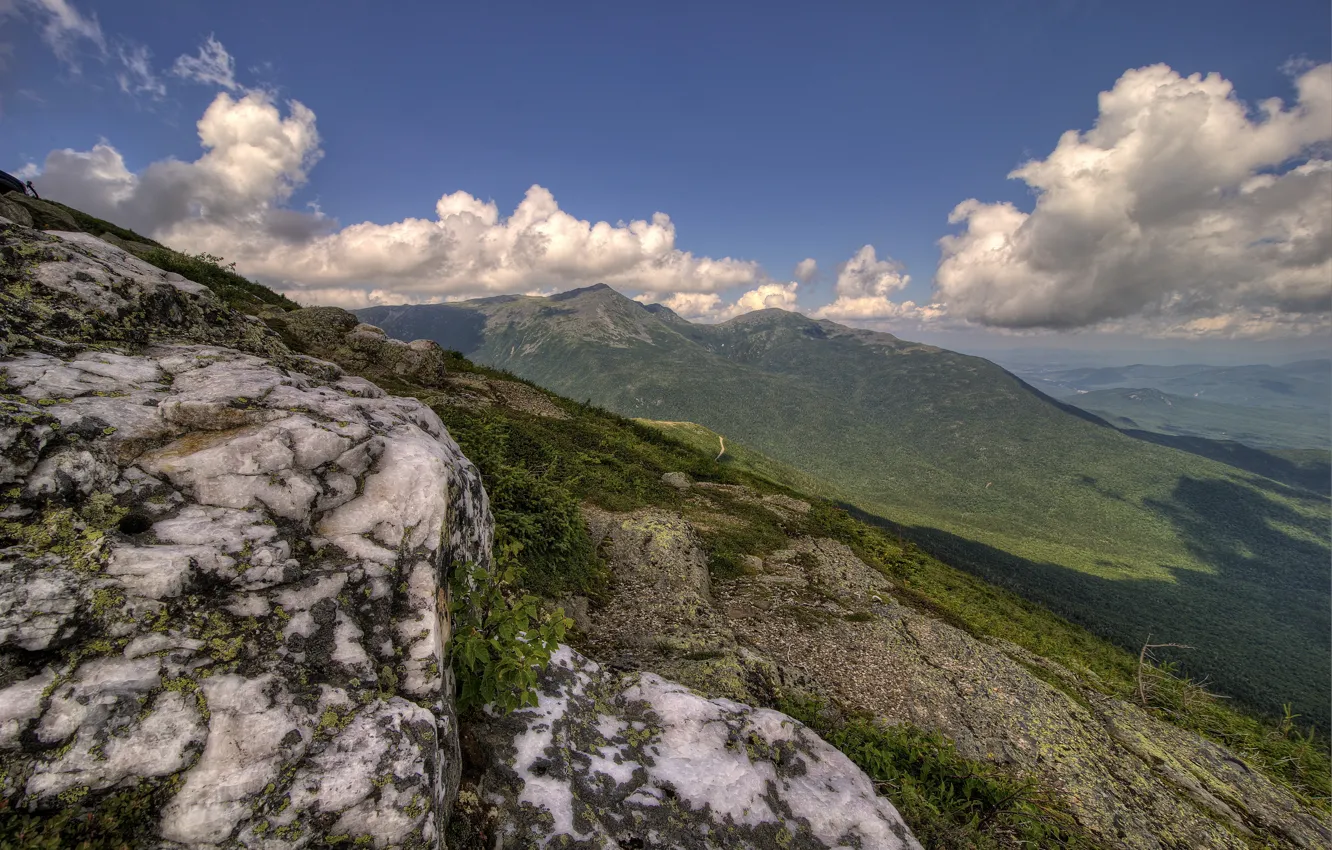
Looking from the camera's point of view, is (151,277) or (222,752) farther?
(151,277)

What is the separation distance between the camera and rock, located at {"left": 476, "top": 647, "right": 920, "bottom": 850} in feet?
18.1

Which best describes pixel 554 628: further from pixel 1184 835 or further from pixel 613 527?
pixel 1184 835

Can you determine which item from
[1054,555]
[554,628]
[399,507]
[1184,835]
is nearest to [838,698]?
[1184,835]

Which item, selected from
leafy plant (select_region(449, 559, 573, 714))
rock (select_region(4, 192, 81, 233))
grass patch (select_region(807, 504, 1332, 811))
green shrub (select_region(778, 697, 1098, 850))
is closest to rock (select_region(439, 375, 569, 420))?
rock (select_region(4, 192, 81, 233))

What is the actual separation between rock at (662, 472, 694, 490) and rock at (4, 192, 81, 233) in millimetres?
31327

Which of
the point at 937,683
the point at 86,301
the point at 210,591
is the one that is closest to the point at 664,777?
the point at 210,591

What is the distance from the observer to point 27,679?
11.8 ft

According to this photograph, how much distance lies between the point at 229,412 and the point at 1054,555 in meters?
219

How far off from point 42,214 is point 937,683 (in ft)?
148

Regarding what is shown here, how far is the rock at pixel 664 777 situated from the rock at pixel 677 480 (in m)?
18.1

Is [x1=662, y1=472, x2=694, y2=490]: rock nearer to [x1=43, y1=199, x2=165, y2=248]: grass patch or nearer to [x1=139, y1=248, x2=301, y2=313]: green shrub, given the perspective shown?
[x1=139, y1=248, x2=301, y2=313]: green shrub

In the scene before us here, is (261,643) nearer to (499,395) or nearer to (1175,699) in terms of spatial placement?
(1175,699)

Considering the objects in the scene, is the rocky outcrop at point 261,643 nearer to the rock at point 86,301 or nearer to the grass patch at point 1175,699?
the rock at point 86,301

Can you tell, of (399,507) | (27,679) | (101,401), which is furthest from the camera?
(399,507)
